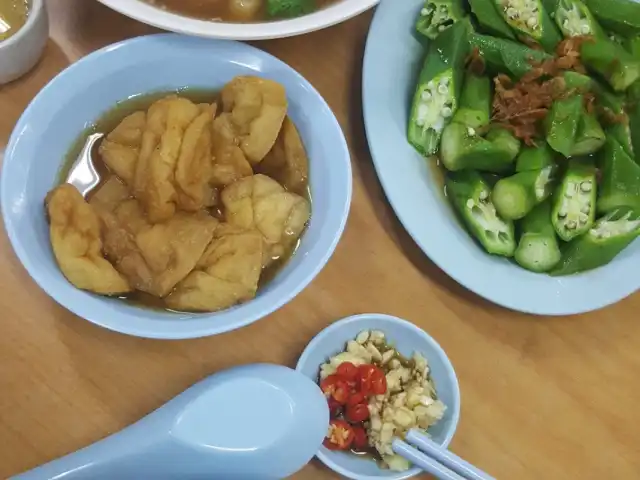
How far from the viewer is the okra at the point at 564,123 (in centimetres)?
125

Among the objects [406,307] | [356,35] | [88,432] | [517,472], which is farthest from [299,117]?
[517,472]

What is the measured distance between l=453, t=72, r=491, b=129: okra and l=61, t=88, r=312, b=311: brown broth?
35cm

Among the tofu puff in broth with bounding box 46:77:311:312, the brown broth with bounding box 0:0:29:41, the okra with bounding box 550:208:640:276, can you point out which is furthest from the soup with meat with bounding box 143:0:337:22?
the okra with bounding box 550:208:640:276

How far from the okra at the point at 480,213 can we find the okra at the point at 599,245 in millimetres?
101

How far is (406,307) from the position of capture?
1213 millimetres

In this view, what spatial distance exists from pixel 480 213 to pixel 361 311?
277 millimetres

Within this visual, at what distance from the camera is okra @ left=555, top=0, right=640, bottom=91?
1.30 meters

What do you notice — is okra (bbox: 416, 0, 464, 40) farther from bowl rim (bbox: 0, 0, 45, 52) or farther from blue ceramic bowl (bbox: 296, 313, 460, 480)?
bowl rim (bbox: 0, 0, 45, 52)

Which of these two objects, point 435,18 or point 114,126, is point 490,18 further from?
point 114,126

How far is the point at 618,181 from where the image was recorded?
4.11 ft

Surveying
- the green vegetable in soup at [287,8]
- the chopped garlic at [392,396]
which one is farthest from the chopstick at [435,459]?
the green vegetable in soup at [287,8]

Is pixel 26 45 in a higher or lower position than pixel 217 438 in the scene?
higher

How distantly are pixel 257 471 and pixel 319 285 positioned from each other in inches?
12.9

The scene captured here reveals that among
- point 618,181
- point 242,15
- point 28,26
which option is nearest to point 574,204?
point 618,181
